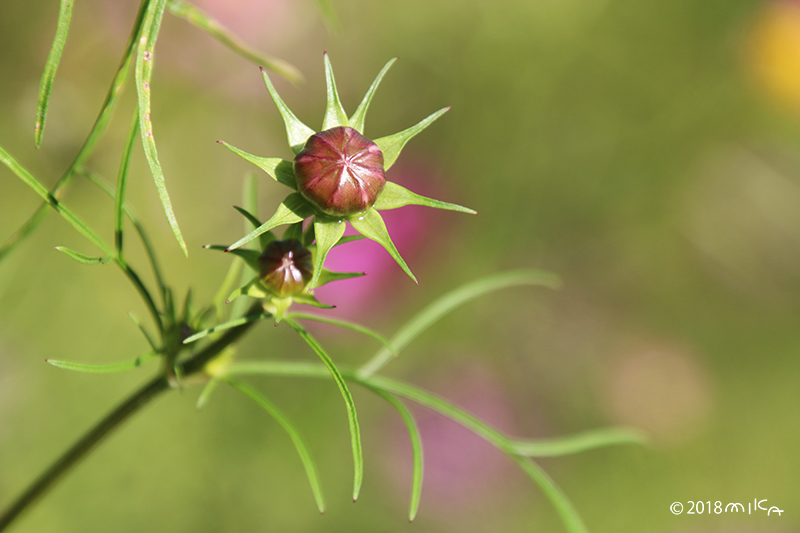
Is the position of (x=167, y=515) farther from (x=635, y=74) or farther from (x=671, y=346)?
(x=635, y=74)

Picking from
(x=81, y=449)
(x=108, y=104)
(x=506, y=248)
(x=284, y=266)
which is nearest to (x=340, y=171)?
(x=284, y=266)

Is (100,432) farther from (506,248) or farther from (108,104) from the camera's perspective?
(506,248)

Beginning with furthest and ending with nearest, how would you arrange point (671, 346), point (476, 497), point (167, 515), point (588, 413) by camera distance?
point (671, 346), point (588, 413), point (476, 497), point (167, 515)

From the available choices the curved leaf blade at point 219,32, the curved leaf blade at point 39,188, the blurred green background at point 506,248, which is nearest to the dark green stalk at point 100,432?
the curved leaf blade at point 39,188

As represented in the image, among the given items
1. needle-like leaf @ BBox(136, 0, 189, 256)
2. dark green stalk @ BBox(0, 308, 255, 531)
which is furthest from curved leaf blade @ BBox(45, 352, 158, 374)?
needle-like leaf @ BBox(136, 0, 189, 256)

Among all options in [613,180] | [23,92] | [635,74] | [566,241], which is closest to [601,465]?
[566,241]

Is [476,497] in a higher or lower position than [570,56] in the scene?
lower

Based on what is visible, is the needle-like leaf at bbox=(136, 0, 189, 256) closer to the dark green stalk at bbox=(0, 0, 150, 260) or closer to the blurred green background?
the dark green stalk at bbox=(0, 0, 150, 260)
